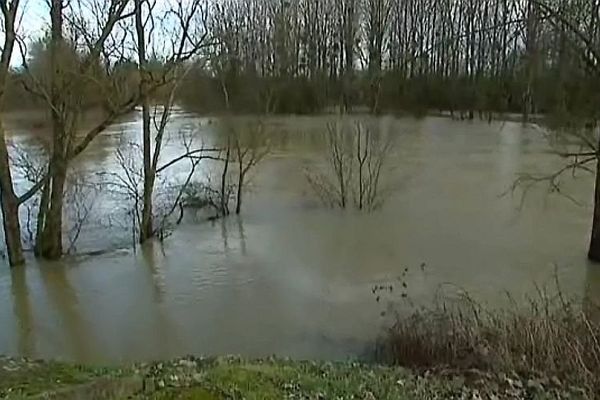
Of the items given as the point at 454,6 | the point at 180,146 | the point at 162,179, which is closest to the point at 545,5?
the point at 162,179

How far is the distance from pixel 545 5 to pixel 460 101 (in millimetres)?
28138

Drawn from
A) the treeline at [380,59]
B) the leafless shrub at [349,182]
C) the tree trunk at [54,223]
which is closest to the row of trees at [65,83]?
the tree trunk at [54,223]

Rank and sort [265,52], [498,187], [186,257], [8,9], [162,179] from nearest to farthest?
1. [8,9]
2. [186,257]
3. [498,187]
4. [162,179]
5. [265,52]

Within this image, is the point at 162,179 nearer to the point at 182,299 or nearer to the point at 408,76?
the point at 182,299

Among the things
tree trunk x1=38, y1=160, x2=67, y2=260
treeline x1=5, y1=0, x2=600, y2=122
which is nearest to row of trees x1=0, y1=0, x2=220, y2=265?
tree trunk x1=38, y1=160, x2=67, y2=260

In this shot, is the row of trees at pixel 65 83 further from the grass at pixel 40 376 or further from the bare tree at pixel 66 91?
the grass at pixel 40 376

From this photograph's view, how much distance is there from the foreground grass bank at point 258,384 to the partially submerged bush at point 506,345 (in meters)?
0.29

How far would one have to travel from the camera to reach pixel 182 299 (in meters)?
8.03

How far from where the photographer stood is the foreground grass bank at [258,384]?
3189 mm

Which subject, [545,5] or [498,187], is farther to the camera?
[498,187]

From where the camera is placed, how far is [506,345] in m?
4.93

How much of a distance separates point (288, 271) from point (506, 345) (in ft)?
14.7

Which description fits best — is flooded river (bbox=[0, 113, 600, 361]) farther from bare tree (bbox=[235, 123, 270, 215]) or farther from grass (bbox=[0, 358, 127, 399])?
grass (bbox=[0, 358, 127, 399])

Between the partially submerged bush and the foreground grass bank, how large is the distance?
11.3 inches
